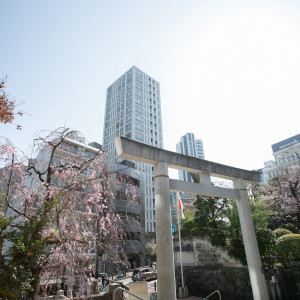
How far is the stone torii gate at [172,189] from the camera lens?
5.44m

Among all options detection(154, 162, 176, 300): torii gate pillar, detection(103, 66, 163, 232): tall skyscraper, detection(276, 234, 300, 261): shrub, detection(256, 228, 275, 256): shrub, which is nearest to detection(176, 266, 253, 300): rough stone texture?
detection(256, 228, 275, 256): shrub

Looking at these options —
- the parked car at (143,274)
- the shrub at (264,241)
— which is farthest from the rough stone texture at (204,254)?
the parked car at (143,274)

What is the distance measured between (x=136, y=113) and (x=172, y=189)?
51518 millimetres

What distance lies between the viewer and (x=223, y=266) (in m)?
12.6

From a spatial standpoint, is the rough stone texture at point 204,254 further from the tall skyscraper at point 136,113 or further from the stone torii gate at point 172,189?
the tall skyscraper at point 136,113

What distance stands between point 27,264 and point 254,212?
13.9 m

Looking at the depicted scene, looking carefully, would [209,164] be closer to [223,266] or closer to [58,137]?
[58,137]

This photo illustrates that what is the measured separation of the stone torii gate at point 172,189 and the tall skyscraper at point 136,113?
43.0 m

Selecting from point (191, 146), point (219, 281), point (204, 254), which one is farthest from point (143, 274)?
point (191, 146)

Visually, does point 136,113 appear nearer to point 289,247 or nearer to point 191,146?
point 289,247

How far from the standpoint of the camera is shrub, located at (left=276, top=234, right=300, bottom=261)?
434 inches

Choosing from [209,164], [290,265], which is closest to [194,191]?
[209,164]

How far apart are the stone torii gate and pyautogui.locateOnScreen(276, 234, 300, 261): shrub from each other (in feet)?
15.7

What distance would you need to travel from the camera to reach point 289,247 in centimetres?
1124
